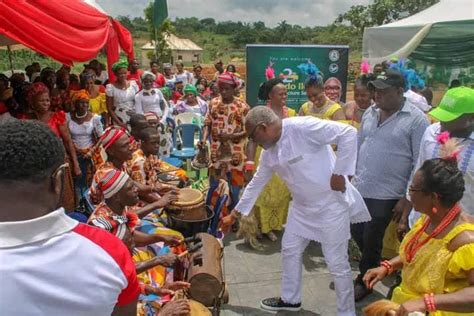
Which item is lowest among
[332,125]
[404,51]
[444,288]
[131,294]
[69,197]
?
[69,197]

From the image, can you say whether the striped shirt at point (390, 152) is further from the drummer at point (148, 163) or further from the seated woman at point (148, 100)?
the seated woman at point (148, 100)

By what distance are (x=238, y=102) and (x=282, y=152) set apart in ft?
7.36

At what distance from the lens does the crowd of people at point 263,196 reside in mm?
1204

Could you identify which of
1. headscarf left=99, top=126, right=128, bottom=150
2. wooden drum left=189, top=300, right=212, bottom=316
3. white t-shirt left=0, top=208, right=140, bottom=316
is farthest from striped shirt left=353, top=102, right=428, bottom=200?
white t-shirt left=0, top=208, right=140, bottom=316

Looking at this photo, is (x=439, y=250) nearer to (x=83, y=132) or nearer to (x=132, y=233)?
(x=132, y=233)

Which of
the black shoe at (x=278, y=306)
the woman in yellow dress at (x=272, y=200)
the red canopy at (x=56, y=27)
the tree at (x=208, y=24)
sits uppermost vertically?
the tree at (x=208, y=24)

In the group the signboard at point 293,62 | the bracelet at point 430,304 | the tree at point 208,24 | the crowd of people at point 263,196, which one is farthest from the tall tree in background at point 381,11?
the tree at point 208,24

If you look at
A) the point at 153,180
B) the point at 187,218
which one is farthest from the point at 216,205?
the point at 153,180

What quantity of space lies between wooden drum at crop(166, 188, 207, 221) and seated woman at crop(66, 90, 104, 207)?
2497mm

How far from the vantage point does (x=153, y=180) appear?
4074 mm

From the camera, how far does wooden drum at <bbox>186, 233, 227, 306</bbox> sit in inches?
112

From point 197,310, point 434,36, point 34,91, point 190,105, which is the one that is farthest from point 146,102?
point 434,36

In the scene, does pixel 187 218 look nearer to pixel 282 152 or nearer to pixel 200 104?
pixel 282 152

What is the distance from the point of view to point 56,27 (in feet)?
13.8
